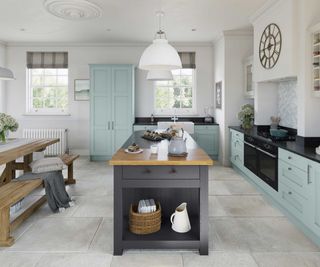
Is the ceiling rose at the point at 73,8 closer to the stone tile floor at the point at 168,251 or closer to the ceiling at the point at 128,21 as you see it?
the ceiling at the point at 128,21

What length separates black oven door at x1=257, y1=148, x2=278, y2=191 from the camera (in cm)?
361

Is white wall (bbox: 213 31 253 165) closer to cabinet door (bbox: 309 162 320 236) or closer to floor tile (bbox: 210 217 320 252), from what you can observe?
floor tile (bbox: 210 217 320 252)

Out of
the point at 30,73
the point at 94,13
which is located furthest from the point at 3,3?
the point at 30,73

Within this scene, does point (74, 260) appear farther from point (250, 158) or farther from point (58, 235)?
point (250, 158)

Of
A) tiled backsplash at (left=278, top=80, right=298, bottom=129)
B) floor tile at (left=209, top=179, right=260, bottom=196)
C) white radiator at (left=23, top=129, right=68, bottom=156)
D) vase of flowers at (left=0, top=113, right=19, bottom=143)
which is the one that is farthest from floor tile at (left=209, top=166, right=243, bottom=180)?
white radiator at (left=23, top=129, right=68, bottom=156)

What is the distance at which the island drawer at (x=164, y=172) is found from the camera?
96.0 inches

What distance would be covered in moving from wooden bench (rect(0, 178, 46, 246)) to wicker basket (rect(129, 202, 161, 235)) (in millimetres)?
1155

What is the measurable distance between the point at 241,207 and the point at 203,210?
144 cm

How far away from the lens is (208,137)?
6.62 m

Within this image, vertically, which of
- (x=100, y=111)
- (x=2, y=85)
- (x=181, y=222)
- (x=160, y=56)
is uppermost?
(x=2, y=85)

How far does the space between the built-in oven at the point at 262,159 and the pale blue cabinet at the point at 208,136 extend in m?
1.70

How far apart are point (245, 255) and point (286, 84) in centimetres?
317

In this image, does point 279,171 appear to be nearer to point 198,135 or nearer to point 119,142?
point 198,135

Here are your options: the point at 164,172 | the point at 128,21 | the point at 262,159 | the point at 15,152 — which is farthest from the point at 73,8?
the point at 262,159
